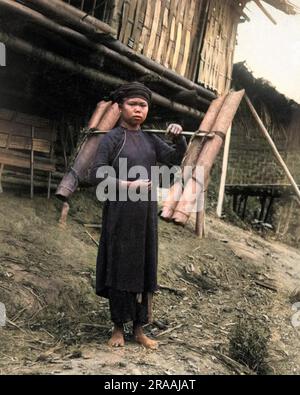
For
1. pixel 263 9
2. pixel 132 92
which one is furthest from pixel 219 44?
pixel 132 92

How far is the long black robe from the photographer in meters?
3.32

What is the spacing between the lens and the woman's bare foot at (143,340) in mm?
3473

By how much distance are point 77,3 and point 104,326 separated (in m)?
5.24

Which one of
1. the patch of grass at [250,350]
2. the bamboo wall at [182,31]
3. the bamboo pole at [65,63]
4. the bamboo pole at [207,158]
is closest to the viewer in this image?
the bamboo pole at [207,158]

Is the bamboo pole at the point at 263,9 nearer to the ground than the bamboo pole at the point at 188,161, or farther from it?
farther from it

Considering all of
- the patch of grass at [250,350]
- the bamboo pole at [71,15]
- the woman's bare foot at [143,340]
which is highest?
the bamboo pole at [71,15]

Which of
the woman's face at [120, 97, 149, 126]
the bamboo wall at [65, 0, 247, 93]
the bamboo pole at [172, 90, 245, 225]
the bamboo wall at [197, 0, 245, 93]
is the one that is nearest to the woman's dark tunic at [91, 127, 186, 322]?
the woman's face at [120, 97, 149, 126]

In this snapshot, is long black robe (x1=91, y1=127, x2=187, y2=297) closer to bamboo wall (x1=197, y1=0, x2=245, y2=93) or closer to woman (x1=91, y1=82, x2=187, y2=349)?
woman (x1=91, y1=82, x2=187, y2=349)

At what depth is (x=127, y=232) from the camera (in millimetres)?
3348

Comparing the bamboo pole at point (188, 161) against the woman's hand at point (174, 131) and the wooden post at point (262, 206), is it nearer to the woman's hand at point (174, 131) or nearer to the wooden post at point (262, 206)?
the woman's hand at point (174, 131)

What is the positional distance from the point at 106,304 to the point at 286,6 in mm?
6971

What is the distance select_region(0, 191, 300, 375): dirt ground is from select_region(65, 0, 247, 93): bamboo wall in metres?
2.58

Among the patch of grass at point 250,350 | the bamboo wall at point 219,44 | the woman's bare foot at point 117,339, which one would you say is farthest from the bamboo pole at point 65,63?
the patch of grass at point 250,350

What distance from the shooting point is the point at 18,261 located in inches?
185
